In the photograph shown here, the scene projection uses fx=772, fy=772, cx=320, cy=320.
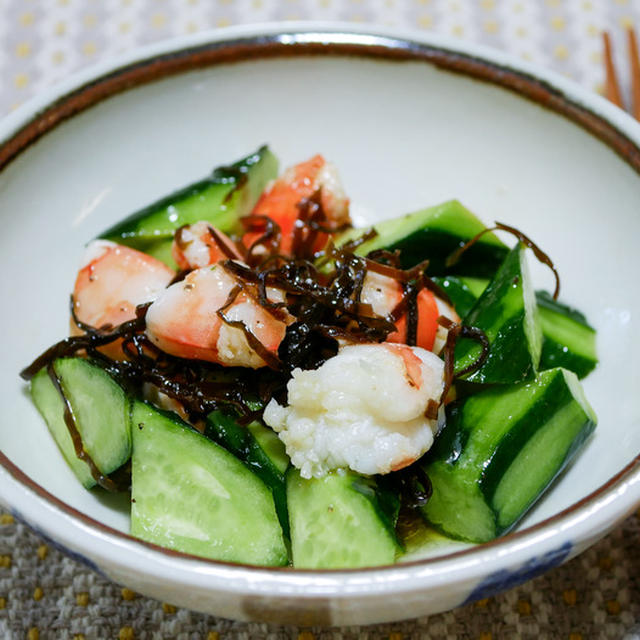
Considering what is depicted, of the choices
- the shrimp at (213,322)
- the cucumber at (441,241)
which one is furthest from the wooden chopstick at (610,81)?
the shrimp at (213,322)

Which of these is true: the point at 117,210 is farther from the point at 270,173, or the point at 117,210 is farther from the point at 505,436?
the point at 505,436

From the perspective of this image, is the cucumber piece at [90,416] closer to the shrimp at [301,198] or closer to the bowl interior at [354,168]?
the bowl interior at [354,168]

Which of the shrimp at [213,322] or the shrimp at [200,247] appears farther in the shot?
the shrimp at [200,247]

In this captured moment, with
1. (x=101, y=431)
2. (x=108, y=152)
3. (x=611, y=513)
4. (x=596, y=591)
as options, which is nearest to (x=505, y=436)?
(x=611, y=513)

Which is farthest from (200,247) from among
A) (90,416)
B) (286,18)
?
(286,18)

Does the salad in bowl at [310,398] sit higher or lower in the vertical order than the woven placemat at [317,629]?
higher

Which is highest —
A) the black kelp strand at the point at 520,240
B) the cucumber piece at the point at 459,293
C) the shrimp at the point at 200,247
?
the shrimp at the point at 200,247

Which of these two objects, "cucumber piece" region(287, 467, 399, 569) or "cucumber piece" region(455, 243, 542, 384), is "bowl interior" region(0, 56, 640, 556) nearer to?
"cucumber piece" region(455, 243, 542, 384)
